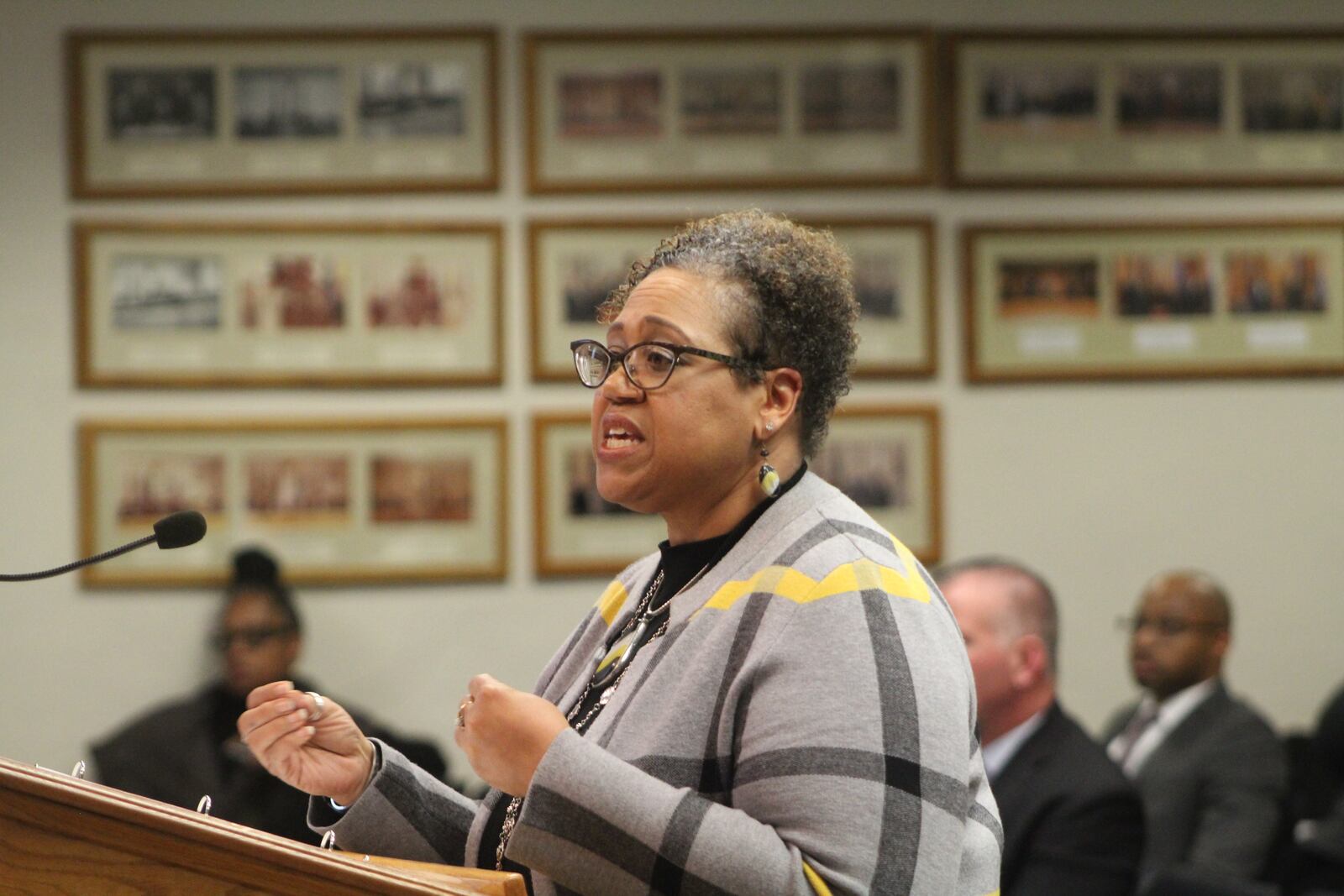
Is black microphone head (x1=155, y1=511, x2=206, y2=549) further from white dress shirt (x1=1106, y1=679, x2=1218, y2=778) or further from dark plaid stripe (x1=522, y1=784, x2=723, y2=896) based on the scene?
white dress shirt (x1=1106, y1=679, x2=1218, y2=778)

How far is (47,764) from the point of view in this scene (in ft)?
14.3

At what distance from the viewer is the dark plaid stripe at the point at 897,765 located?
4.26 ft

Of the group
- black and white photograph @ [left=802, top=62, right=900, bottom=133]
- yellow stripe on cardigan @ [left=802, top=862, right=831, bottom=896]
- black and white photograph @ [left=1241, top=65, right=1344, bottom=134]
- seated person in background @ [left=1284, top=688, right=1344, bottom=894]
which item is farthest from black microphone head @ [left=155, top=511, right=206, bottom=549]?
black and white photograph @ [left=1241, top=65, right=1344, bottom=134]

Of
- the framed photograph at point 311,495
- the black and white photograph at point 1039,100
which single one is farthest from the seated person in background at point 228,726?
the black and white photograph at point 1039,100

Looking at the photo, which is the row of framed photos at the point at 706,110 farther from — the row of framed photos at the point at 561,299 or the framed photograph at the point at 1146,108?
the row of framed photos at the point at 561,299

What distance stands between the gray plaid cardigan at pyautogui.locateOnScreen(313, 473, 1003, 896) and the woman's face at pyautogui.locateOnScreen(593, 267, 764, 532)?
0.14m

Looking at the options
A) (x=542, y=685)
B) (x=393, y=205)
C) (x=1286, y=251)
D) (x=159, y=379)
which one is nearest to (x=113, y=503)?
(x=159, y=379)

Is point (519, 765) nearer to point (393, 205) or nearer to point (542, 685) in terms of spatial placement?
point (542, 685)

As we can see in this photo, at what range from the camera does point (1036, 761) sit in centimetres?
286

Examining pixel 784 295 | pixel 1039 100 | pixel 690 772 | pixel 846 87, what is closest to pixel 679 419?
pixel 784 295

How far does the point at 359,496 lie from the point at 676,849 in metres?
3.33

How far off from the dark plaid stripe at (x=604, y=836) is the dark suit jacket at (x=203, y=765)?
2.65 m

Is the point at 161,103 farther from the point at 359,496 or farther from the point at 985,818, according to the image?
the point at 985,818

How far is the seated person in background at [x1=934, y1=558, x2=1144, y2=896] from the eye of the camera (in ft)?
8.87
